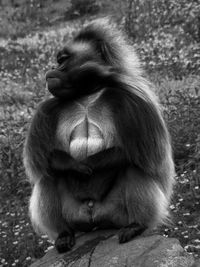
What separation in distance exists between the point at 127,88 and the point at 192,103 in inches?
131

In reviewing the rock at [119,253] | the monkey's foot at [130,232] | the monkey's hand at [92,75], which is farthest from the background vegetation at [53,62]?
the monkey's hand at [92,75]

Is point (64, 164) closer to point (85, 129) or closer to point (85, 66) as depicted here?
point (85, 129)

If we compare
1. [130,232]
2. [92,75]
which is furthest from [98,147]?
[130,232]

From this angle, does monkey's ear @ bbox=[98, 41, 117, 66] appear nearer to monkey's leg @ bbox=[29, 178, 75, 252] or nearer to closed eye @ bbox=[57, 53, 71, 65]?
closed eye @ bbox=[57, 53, 71, 65]

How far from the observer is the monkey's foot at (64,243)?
5367 millimetres

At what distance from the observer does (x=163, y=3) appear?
14570mm

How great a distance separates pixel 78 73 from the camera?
215 inches

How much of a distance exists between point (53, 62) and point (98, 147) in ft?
24.5

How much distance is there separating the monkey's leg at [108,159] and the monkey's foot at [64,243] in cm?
52

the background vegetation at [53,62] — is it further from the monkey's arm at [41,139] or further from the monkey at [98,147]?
the monkey's arm at [41,139]

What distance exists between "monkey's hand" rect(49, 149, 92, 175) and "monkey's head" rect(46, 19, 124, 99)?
1.31ft

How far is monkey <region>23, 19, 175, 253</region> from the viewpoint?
5312mm

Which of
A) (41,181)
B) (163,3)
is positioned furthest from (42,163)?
(163,3)

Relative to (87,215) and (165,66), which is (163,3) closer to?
(165,66)
